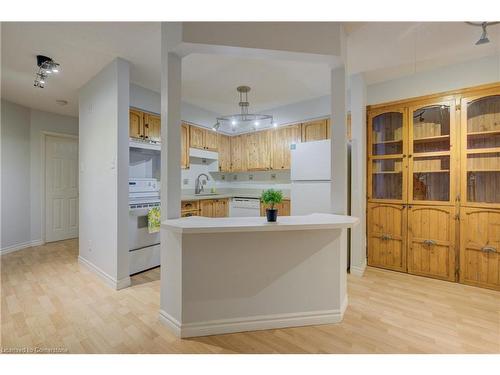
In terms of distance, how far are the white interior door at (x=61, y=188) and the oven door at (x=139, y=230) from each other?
2867mm

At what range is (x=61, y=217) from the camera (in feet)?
15.6

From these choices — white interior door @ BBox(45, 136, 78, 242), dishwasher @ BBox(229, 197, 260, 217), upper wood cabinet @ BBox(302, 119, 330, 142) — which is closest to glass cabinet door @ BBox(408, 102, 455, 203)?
upper wood cabinet @ BBox(302, 119, 330, 142)

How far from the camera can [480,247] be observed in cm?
264

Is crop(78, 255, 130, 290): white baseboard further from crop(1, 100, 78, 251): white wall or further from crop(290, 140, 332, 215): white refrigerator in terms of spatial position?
crop(290, 140, 332, 215): white refrigerator

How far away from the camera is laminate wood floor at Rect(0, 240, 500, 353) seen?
171cm

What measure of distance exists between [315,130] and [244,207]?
2027 mm

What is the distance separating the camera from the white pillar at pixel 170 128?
1.92m

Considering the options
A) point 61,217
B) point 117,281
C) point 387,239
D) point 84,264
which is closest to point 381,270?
point 387,239

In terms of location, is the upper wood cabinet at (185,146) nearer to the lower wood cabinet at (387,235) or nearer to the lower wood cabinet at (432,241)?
the lower wood cabinet at (387,235)

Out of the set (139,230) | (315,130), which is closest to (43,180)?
(139,230)

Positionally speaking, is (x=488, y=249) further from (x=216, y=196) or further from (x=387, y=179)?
(x=216, y=196)
